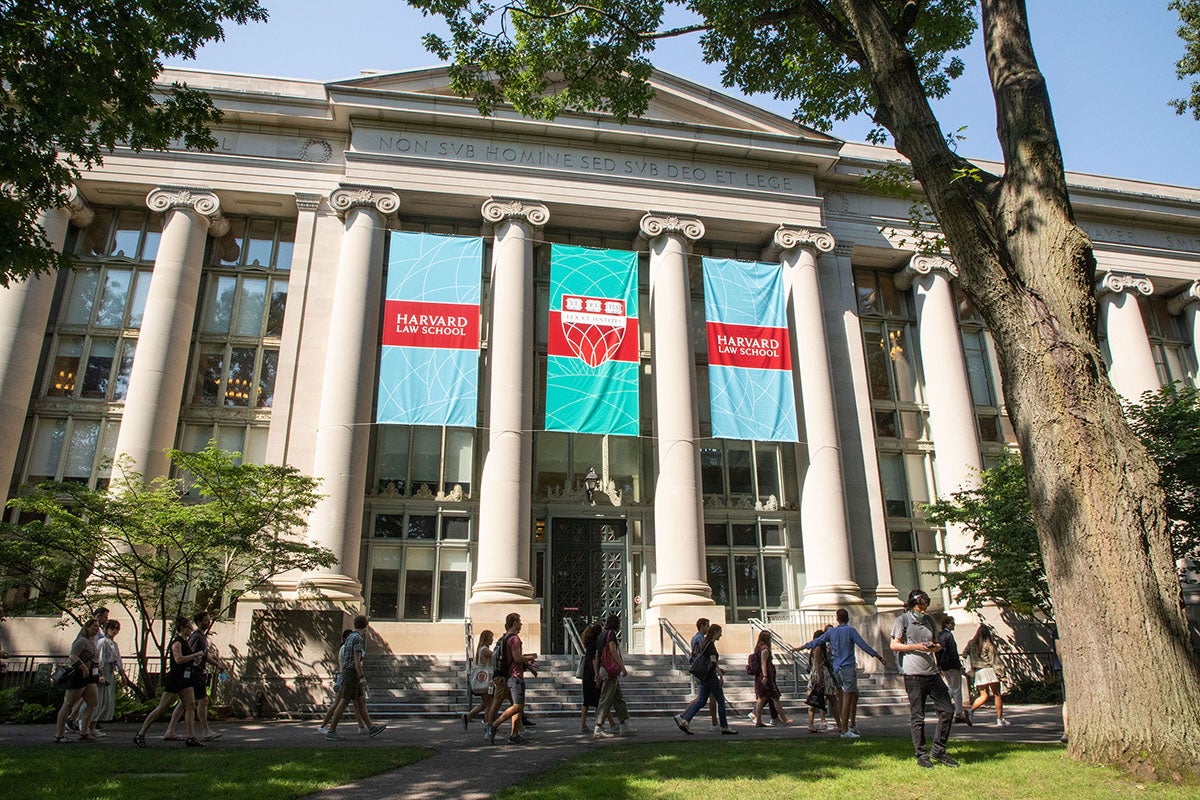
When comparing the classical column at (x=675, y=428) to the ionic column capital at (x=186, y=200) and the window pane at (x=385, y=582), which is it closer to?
the window pane at (x=385, y=582)

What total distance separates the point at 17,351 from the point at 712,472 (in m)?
19.6

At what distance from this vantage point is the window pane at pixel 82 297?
2367cm

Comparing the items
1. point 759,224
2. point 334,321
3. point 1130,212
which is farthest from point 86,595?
point 1130,212

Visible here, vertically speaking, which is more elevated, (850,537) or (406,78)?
(406,78)

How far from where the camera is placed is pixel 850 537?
77.6 ft

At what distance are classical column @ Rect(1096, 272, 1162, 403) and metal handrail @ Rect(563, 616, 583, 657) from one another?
20895 mm

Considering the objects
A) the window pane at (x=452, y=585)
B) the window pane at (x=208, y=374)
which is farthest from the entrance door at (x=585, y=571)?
the window pane at (x=208, y=374)

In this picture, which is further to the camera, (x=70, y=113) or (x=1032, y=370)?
(x=70, y=113)

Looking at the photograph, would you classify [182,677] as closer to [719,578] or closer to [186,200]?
[719,578]

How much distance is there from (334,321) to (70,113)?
11087mm

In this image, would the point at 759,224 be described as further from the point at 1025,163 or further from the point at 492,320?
the point at 1025,163

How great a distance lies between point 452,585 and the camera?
891 inches

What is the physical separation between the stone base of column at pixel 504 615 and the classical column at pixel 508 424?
0.02m

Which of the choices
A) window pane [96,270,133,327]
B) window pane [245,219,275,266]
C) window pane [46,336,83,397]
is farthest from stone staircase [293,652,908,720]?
window pane [96,270,133,327]
